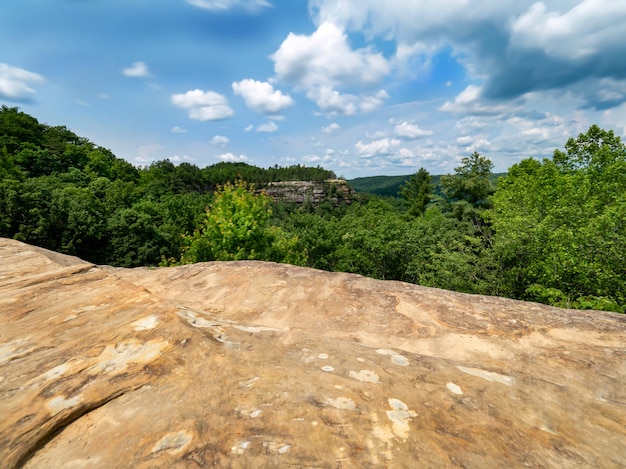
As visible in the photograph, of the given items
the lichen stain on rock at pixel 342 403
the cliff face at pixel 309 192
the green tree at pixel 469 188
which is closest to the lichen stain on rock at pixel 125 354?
→ the lichen stain on rock at pixel 342 403

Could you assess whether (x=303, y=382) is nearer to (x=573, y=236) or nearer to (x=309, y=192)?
(x=573, y=236)

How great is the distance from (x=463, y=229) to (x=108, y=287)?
29.7m

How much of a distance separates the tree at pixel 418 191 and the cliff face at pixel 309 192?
47803 mm

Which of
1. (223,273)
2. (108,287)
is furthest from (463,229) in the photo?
(108,287)

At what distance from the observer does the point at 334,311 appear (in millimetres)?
4160

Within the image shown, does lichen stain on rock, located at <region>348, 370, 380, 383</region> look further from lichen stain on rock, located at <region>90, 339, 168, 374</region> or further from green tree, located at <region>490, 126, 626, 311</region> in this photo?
green tree, located at <region>490, 126, 626, 311</region>

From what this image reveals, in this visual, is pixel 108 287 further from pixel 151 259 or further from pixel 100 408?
pixel 151 259

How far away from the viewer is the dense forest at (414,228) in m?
11.8

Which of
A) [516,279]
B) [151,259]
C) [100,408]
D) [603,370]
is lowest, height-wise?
[151,259]

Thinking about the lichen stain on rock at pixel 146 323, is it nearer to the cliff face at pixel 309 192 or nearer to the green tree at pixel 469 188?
the green tree at pixel 469 188

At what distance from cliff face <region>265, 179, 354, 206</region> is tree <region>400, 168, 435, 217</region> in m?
47.8

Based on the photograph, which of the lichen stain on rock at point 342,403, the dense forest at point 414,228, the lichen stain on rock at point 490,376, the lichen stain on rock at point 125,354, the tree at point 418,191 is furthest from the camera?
the tree at point 418,191

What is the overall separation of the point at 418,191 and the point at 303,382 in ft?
219

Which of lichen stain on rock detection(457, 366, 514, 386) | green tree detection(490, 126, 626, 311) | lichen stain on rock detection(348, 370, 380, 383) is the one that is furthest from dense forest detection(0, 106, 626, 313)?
lichen stain on rock detection(348, 370, 380, 383)
